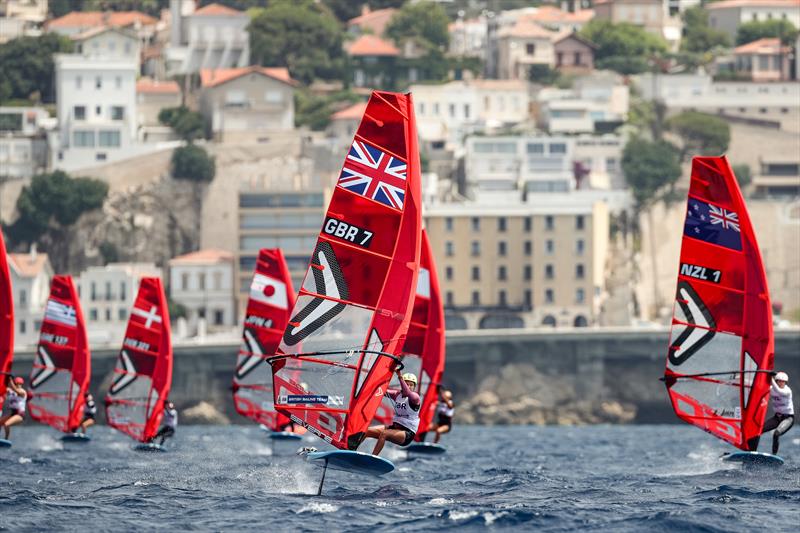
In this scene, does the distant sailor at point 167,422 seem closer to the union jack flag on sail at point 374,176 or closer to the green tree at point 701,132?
the union jack flag on sail at point 374,176

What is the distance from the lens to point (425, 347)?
42812 mm

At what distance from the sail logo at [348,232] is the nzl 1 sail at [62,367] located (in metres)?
19.2

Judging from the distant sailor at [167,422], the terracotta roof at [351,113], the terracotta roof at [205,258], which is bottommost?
the terracotta roof at [205,258]

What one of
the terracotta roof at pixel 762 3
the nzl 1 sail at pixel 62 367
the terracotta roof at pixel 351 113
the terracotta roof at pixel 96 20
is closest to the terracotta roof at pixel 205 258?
the terracotta roof at pixel 351 113

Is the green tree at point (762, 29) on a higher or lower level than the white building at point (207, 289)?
higher

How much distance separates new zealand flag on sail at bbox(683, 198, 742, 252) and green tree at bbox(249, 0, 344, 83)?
109 m

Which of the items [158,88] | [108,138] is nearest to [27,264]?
[108,138]

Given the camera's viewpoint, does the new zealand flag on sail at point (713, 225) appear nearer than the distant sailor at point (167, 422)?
Yes

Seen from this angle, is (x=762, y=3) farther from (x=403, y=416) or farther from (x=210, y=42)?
(x=403, y=416)

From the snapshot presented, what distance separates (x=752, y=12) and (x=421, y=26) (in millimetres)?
24700

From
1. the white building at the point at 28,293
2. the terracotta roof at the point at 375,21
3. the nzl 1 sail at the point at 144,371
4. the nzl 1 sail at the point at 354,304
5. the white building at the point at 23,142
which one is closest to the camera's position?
the nzl 1 sail at the point at 354,304

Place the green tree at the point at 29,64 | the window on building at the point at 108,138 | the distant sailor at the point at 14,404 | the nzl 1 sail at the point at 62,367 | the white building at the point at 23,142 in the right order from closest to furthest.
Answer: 1. the distant sailor at the point at 14,404
2. the nzl 1 sail at the point at 62,367
3. the window on building at the point at 108,138
4. the white building at the point at 23,142
5. the green tree at the point at 29,64

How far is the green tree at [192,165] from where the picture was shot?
380 ft

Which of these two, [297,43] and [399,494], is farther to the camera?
[297,43]
